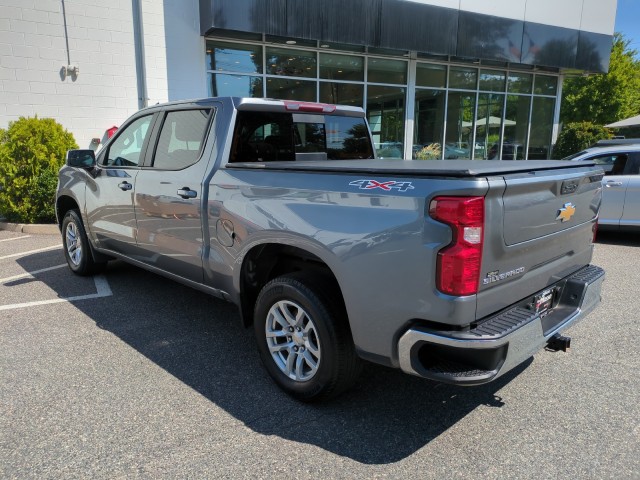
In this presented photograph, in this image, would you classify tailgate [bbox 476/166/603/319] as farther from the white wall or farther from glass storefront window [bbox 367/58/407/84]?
glass storefront window [bbox 367/58/407/84]

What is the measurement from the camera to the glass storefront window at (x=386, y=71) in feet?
44.6

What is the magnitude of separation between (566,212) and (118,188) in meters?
3.83

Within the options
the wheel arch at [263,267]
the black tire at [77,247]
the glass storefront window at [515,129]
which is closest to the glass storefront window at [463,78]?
the glass storefront window at [515,129]

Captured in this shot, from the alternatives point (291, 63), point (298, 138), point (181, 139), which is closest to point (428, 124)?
point (291, 63)

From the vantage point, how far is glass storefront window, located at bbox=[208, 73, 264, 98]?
11.3 meters

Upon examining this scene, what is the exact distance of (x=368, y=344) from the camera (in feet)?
8.52

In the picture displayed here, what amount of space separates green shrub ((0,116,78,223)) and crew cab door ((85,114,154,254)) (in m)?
4.49

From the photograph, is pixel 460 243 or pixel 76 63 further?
pixel 76 63

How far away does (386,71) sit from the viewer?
13.9 metres

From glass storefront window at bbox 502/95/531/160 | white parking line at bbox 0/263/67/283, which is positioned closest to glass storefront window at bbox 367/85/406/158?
glass storefront window at bbox 502/95/531/160

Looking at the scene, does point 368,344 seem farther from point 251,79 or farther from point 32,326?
point 251,79

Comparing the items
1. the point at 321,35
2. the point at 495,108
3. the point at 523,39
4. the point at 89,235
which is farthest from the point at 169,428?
the point at 495,108

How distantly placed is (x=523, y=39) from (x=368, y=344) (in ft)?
47.6

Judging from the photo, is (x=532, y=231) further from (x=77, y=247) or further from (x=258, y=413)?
(x=77, y=247)
